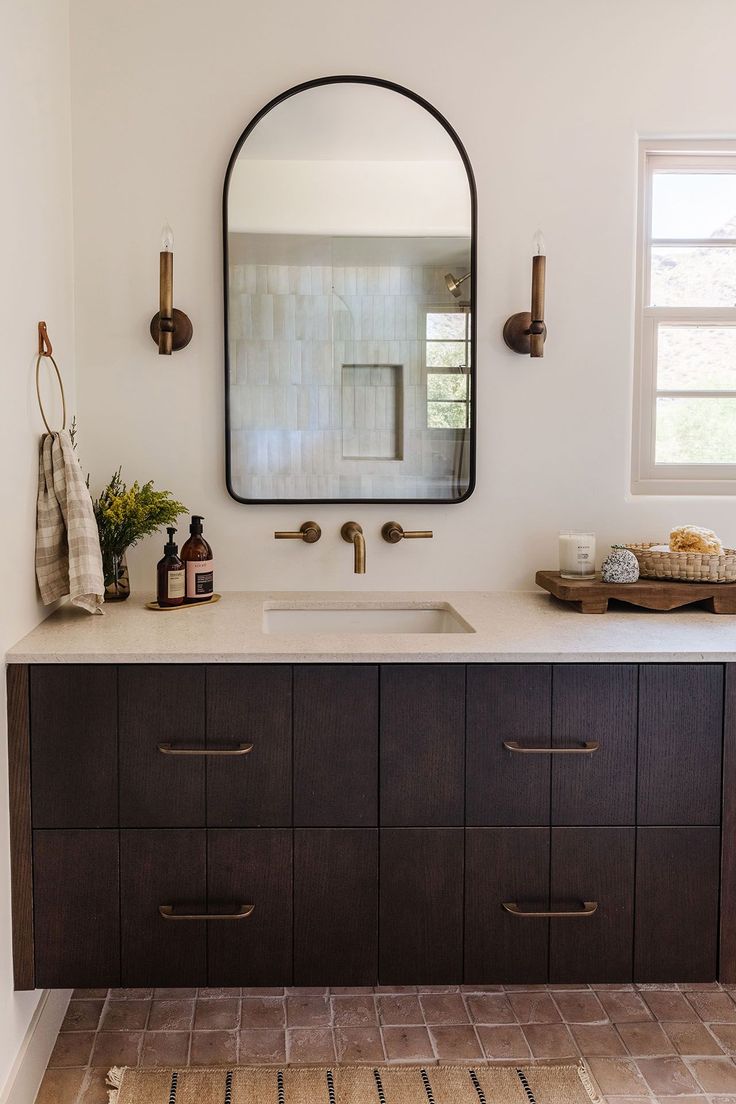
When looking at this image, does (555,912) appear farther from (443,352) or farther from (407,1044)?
(443,352)

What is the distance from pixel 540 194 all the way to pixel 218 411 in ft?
3.33

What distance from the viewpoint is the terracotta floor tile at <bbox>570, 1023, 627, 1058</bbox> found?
6.23 feet

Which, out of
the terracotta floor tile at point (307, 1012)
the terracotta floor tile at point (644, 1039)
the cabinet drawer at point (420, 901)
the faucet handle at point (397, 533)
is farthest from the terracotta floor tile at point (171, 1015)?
the faucet handle at point (397, 533)

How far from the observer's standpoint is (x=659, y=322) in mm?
2432

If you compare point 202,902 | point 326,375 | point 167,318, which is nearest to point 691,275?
point 326,375

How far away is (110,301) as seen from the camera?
230 cm

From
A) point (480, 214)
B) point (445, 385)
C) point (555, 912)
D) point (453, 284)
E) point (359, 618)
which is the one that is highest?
point (480, 214)

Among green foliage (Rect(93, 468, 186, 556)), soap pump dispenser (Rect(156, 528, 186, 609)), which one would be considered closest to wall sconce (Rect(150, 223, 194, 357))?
green foliage (Rect(93, 468, 186, 556))

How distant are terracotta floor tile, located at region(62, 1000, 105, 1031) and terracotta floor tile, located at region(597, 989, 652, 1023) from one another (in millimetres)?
1154

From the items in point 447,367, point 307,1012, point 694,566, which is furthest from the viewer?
point 447,367

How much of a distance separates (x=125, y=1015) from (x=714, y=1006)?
4.41 ft

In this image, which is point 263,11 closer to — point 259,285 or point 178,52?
point 178,52

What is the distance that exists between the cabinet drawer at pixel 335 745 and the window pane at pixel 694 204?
154 centimetres

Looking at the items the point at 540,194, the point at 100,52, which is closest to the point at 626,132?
the point at 540,194
